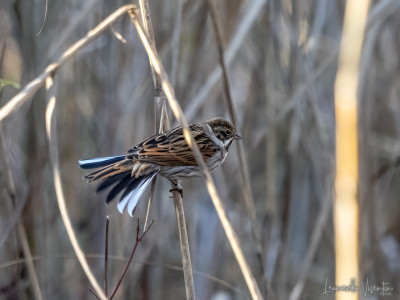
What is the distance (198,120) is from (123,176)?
3.91ft

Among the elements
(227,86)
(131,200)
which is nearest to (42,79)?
(131,200)

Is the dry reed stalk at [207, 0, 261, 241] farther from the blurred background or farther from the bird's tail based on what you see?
the bird's tail

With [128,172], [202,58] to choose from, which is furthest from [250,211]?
[202,58]

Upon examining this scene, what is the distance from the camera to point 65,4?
124 inches

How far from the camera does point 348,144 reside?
1.20 meters

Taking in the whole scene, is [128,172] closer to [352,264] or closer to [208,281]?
[208,281]

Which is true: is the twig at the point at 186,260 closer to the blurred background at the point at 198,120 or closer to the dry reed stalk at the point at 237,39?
the blurred background at the point at 198,120

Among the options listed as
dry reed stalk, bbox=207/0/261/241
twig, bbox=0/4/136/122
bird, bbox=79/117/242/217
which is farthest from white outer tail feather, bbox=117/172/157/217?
twig, bbox=0/4/136/122

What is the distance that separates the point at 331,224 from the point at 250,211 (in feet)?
4.87

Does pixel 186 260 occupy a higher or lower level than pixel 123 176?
lower

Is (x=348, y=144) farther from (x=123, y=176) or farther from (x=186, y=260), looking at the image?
(x=123, y=176)

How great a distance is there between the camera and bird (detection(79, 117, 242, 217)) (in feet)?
7.64

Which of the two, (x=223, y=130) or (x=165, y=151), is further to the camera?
(x=223, y=130)

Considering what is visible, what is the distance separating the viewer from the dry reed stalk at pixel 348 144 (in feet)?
3.85
